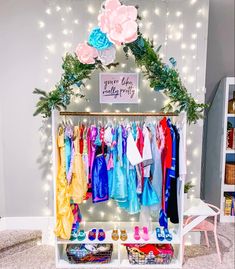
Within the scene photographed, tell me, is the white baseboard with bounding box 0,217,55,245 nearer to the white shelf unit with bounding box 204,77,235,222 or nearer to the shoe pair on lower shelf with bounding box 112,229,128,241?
the shoe pair on lower shelf with bounding box 112,229,128,241

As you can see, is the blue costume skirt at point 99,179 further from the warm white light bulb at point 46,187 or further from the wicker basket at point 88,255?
the warm white light bulb at point 46,187

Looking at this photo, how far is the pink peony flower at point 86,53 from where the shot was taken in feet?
6.03

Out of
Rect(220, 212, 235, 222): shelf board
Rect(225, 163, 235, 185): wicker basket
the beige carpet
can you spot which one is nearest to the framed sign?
Rect(225, 163, 235, 185): wicker basket

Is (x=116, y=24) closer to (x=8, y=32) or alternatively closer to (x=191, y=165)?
(x=8, y=32)

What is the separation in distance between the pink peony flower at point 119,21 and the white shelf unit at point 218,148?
4.91ft

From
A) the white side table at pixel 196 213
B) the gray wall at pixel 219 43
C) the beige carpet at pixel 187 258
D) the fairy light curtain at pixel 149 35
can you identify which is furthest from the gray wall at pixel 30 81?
the gray wall at pixel 219 43

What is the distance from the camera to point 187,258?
7.51 ft

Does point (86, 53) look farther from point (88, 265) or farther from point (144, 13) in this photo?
point (88, 265)

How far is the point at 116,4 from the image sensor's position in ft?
5.67

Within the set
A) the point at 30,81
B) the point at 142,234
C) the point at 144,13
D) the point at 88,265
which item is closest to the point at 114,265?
the point at 88,265

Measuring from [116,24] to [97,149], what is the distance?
91 centimetres

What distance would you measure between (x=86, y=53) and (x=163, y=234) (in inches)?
60.5

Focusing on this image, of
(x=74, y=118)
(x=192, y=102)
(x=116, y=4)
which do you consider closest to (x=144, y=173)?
(x=192, y=102)

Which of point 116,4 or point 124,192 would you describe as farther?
point 124,192
